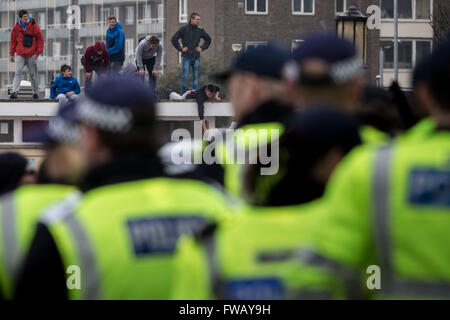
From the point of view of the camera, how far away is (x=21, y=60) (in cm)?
2681

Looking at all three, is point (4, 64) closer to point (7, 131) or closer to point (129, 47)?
point (129, 47)

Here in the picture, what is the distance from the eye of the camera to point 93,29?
103188 millimetres

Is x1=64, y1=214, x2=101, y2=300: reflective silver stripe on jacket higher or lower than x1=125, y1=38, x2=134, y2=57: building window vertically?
lower

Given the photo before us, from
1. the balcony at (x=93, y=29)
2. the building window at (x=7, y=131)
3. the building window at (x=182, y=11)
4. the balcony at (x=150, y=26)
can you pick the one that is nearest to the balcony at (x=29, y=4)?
the balcony at (x=93, y=29)

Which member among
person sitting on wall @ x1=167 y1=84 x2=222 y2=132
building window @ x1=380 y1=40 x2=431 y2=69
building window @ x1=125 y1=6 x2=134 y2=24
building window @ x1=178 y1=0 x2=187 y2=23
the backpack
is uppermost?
building window @ x1=125 y1=6 x2=134 y2=24

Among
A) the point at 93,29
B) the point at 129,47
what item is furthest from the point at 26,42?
the point at 93,29

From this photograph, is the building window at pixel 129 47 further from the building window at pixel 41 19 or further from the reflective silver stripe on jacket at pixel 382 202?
the reflective silver stripe on jacket at pixel 382 202

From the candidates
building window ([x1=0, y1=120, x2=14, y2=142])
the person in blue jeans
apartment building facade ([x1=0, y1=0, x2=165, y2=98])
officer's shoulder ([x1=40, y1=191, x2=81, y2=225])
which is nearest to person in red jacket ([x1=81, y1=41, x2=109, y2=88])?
the person in blue jeans

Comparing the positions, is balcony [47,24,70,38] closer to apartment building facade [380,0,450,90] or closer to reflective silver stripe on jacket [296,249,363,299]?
apartment building facade [380,0,450,90]

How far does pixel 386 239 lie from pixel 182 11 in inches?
3009

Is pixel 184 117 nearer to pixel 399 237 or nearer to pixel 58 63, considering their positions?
pixel 399 237

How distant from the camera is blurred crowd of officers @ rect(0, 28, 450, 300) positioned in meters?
3.88

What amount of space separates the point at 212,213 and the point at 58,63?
4037 inches

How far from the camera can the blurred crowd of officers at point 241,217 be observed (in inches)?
153
